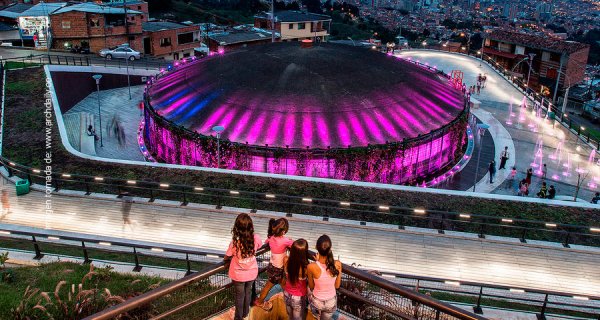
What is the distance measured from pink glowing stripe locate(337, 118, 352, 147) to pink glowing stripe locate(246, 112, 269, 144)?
4.49m

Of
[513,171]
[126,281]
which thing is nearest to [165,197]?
[126,281]

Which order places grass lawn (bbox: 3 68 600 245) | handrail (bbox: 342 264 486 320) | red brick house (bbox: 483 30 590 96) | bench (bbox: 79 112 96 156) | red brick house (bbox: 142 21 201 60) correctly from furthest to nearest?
red brick house (bbox: 483 30 590 96), red brick house (bbox: 142 21 201 60), bench (bbox: 79 112 96 156), grass lawn (bbox: 3 68 600 245), handrail (bbox: 342 264 486 320)

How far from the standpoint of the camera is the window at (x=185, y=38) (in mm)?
73188

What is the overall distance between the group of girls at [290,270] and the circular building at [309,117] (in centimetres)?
1817

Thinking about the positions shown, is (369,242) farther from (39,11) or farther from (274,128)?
(39,11)

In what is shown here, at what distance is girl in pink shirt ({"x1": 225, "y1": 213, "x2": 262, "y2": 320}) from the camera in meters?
8.48

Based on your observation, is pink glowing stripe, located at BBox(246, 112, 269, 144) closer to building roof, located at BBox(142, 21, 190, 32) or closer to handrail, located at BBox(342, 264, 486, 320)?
handrail, located at BBox(342, 264, 486, 320)

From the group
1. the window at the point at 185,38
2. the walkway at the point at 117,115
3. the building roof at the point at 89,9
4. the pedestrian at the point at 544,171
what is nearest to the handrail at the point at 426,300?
the pedestrian at the point at 544,171

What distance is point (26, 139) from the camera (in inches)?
1089

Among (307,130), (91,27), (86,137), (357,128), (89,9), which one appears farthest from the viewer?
(89,9)

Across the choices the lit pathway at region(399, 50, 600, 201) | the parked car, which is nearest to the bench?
the parked car

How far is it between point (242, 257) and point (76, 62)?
45.4 metres

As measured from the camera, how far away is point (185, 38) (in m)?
74.2

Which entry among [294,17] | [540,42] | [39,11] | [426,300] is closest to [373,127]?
[426,300]
